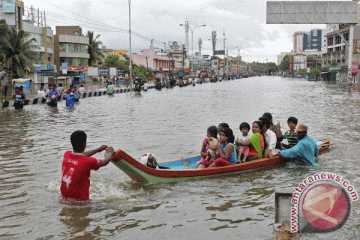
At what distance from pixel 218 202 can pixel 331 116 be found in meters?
13.1

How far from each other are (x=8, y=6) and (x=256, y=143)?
4618 cm

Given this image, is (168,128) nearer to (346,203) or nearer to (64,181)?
(64,181)

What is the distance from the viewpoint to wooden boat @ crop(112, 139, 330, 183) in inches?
262

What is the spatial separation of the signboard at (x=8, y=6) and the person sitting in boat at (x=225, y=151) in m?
45.9

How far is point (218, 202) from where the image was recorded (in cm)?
664

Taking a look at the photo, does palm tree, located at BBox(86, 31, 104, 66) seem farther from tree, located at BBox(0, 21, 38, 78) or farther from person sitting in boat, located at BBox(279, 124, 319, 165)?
person sitting in boat, located at BBox(279, 124, 319, 165)

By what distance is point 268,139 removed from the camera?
8727 millimetres

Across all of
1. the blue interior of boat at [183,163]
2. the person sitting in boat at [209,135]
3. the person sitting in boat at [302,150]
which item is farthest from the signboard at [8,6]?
the person sitting in boat at [302,150]

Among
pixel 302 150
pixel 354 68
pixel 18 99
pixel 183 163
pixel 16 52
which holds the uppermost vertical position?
pixel 16 52

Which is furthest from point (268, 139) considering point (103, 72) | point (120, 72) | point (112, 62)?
point (112, 62)

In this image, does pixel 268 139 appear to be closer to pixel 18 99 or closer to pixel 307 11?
pixel 18 99

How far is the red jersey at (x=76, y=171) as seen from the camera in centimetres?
556

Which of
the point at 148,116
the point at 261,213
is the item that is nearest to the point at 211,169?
the point at 261,213

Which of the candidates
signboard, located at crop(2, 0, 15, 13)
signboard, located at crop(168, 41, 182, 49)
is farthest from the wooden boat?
signboard, located at crop(168, 41, 182, 49)
